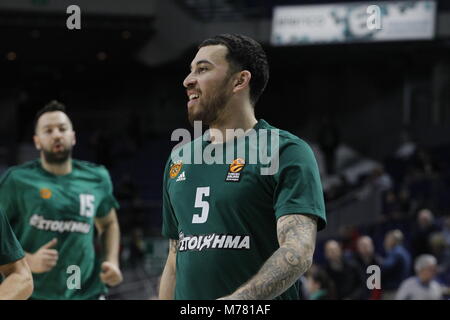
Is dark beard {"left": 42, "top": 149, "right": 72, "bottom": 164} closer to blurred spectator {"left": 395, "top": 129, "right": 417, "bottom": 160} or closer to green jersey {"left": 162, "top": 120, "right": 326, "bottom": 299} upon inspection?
green jersey {"left": 162, "top": 120, "right": 326, "bottom": 299}

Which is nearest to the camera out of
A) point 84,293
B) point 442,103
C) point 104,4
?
point 84,293

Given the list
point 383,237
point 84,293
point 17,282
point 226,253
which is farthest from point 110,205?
point 383,237

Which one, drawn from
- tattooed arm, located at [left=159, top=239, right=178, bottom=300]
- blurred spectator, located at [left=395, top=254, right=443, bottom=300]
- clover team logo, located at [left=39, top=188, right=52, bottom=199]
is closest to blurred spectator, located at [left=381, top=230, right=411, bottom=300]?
blurred spectator, located at [left=395, top=254, right=443, bottom=300]

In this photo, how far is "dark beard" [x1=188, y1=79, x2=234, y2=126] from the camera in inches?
147

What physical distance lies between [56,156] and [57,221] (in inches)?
22.0

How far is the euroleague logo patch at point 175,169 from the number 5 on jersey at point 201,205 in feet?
0.72

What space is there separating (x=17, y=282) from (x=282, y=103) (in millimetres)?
23122

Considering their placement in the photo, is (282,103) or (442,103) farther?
(282,103)

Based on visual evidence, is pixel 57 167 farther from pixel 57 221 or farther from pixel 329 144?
pixel 329 144

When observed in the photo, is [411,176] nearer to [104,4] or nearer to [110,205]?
[104,4]

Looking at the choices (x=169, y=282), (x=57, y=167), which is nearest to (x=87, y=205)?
(x=57, y=167)

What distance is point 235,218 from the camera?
358cm

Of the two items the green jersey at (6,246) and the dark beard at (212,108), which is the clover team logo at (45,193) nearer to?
the green jersey at (6,246)

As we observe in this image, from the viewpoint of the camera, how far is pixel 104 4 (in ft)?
70.5
